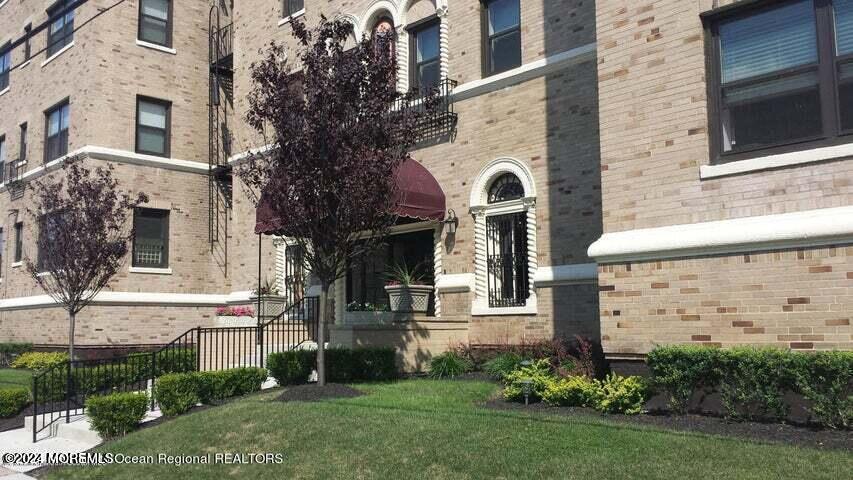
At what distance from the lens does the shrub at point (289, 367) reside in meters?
12.4

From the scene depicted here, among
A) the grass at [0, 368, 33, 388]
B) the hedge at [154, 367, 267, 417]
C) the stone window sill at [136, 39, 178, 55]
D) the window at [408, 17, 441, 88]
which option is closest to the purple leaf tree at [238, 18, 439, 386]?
the hedge at [154, 367, 267, 417]

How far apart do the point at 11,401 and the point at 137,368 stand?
2204mm

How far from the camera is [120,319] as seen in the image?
20828 millimetres

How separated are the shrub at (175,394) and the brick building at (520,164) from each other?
10.1 feet

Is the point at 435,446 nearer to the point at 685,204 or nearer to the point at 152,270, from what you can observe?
the point at 685,204

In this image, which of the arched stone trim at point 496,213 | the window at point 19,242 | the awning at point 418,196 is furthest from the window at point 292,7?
the window at point 19,242

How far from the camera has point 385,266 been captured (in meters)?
17.2

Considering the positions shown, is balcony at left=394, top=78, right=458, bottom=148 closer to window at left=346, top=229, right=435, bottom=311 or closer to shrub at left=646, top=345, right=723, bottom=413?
window at left=346, top=229, right=435, bottom=311

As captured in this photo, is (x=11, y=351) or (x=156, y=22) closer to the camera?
(x=11, y=351)

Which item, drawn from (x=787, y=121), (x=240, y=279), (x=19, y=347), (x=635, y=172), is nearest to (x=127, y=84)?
(x=240, y=279)

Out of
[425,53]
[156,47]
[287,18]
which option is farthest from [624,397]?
[156,47]

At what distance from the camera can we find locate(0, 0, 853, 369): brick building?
27.8 feet

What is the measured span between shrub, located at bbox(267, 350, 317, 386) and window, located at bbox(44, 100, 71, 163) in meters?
14.0

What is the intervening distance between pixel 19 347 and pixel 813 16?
2236cm
